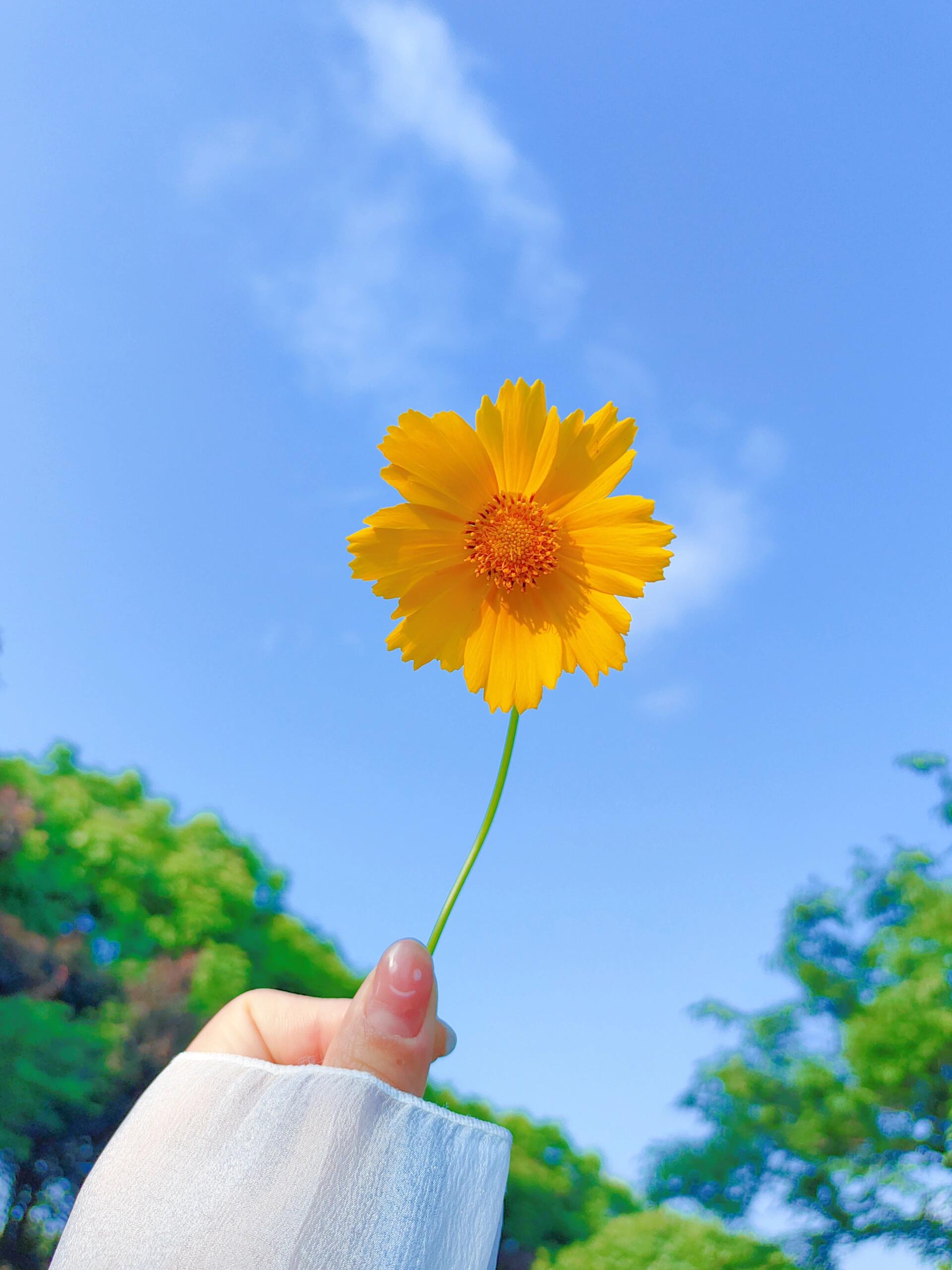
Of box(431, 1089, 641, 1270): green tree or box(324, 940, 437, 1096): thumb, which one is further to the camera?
box(431, 1089, 641, 1270): green tree

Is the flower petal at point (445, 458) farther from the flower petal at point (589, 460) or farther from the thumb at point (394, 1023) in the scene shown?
the thumb at point (394, 1023)

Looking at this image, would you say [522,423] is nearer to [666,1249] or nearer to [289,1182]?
[289,1182]

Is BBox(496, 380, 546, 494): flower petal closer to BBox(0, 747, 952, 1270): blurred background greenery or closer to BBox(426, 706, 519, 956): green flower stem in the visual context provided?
BBox(426, 706, 519, 956): green flower stem

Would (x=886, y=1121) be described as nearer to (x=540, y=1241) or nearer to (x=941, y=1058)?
(x=941, y=1058)

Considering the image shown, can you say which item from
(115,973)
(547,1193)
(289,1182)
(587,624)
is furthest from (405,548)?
(547,1193)

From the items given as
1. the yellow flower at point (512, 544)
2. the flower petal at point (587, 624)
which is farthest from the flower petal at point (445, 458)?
the flower petal at point (587, 624)

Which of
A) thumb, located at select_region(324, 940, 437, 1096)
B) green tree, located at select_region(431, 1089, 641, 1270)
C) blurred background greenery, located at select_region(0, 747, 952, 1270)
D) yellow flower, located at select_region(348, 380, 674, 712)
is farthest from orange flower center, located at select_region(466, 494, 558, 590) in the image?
green tree, located at select_region(431, 1089, 641, 1270)
